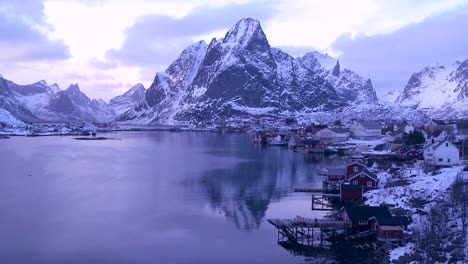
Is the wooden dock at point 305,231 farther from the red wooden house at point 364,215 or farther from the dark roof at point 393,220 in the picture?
the dark roof at point 393,220

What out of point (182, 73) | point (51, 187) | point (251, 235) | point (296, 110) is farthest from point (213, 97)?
point (251, 235)

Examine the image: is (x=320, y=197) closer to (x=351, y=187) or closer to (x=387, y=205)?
(x=351, y=187)

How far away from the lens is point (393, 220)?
14617 mm

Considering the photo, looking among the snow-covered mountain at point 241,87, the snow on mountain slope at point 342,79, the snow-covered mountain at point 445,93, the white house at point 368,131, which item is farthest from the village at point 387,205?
the snow-covered mountain at point 445,93

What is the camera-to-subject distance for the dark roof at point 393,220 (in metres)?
14.5

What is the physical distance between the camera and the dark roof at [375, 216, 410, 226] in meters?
14.5

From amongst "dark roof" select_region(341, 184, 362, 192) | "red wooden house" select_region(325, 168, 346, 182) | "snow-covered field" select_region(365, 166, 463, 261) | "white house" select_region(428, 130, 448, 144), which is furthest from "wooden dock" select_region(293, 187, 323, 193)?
"white house" select_region(428, 130, 448, 144)

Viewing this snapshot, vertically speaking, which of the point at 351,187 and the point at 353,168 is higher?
the point at 353,168

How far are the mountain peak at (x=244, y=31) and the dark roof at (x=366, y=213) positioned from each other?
109 m

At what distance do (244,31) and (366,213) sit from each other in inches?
4520

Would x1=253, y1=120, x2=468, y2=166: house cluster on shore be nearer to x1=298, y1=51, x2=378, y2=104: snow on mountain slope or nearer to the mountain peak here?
the mountain peak

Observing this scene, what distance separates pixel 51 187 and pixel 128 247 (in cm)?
1137

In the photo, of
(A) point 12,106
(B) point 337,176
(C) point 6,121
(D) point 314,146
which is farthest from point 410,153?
(A) point 12,106

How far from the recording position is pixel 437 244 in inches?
493
